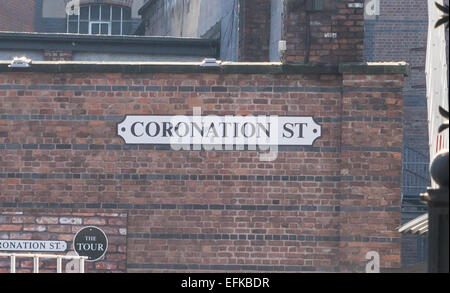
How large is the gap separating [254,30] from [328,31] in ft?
14.2

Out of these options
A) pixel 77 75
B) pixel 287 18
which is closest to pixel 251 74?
pixel 287 18

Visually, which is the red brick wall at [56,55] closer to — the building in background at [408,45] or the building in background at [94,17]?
the building in background at [408,45]

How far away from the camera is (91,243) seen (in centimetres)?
1198

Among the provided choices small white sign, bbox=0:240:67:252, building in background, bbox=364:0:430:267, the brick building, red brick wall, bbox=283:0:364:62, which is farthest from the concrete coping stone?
building in background, bbox=364:0:430:267

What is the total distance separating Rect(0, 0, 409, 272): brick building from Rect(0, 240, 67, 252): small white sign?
3.1 inches

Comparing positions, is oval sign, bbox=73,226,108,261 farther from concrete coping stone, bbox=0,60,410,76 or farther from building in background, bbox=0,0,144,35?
building in background, bbox=0,0,144,35

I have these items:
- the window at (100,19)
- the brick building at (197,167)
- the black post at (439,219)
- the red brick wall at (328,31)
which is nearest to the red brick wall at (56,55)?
the brick building at (197,167)

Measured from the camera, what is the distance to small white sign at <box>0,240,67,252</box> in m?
12.0

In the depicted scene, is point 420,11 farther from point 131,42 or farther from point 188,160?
point 188,160

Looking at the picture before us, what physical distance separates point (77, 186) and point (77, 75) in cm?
140

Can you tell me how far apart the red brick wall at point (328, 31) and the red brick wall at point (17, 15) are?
69.8ft

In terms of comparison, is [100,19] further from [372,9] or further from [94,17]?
[372,9]

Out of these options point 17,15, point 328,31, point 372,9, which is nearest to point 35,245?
point 328,31

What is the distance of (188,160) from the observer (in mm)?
11992
